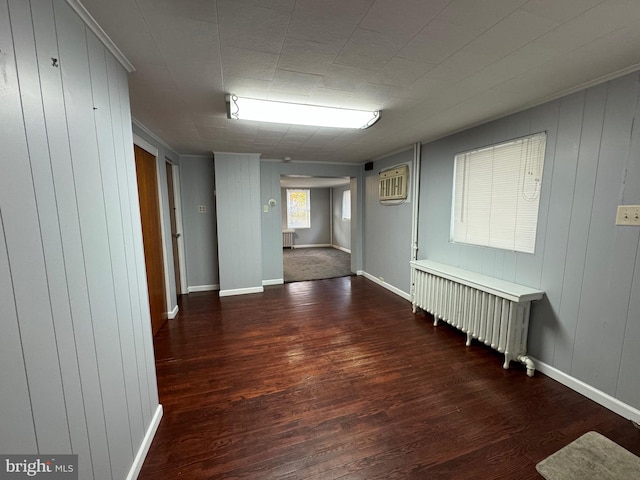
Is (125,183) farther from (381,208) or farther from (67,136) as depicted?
(381,208)

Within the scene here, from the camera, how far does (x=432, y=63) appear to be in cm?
160

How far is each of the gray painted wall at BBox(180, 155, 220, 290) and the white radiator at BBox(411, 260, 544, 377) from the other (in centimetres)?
345

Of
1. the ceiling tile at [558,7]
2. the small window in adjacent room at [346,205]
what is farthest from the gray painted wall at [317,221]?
the ceiling tile at [558,7]

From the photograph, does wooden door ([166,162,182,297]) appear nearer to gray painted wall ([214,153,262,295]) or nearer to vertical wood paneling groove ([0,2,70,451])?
gray painted wall ([214,153,262,295])

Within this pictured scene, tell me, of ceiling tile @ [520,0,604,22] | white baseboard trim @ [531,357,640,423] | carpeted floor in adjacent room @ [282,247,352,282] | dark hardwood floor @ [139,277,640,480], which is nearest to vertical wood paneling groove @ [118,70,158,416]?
dark hardwood floor @ [139,277,640,480]

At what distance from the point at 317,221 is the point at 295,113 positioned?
697 centimetres

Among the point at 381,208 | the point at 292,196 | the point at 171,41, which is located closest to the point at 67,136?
the point at 171,41

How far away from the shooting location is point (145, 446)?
1526 mm

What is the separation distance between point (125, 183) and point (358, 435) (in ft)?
6.76

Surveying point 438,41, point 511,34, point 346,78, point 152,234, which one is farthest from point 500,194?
point 152,234

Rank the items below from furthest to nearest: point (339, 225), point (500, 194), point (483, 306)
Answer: point (339, 225), point (500, 194), point (483, 306)

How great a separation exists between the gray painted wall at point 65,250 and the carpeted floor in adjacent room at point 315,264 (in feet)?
13.2

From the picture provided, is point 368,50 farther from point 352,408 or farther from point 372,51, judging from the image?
point 352,408

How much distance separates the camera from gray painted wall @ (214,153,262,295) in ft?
13.7
